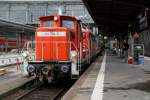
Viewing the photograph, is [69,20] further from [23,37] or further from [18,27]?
[23,37]

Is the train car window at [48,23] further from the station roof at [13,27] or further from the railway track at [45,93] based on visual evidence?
the station roof at [13,27]

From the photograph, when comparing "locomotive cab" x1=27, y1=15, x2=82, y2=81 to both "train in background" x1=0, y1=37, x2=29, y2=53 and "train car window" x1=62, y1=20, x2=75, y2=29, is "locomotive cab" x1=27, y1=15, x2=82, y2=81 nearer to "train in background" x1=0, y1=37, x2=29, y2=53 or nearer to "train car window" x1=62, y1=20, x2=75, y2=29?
"train car window" x1=62, y1=20, x2=75, y2=29

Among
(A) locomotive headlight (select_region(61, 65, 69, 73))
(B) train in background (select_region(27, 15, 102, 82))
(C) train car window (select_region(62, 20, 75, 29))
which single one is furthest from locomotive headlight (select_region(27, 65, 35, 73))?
(C) train car window (select_region(62, 20, 75, 29))

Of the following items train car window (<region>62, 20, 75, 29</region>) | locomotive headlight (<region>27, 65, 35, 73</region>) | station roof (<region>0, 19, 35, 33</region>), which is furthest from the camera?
station roof (<region>0, 19, 35, 33</region>)

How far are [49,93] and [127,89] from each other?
14.2ft

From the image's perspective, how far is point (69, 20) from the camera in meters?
16.4

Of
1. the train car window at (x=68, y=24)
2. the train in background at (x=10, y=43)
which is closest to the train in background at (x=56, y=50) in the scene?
the train car window at (x=68, y=24)

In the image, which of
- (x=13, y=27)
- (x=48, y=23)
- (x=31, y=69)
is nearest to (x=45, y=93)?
(x=31, y=69)

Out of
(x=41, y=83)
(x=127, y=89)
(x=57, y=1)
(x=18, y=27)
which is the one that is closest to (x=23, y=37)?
(x=18, y=27)

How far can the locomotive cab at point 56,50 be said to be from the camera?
14.7 metres

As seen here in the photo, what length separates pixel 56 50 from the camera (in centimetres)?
1541

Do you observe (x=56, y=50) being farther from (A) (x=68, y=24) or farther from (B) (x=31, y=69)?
(A) (x=68, y=24)

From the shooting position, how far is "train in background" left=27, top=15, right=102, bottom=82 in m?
14.7

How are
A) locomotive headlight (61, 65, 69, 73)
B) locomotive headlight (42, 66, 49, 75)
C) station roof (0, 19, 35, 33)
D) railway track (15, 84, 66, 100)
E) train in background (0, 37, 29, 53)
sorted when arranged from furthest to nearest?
train in background (0, 37, 29, 53) < station roof (0, 19, 35, 33) < locomotive headlight (42, 66, 49, 75) < locomotive headlight (61, 65, 69, 73) < railway track (15, 84, 66, 100)
